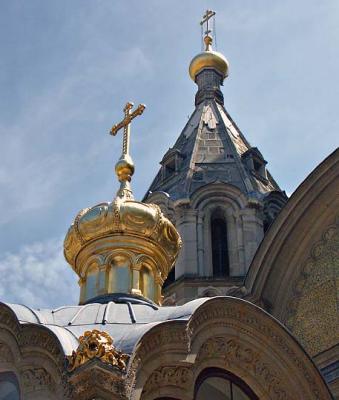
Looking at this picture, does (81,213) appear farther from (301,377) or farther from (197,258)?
(197,258)

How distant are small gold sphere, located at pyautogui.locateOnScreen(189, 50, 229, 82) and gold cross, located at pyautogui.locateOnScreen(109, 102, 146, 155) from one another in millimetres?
19316

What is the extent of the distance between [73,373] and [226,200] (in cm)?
1568

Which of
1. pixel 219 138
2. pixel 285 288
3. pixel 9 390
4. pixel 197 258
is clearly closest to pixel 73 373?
pixel 9 390

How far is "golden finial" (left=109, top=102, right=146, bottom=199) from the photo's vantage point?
8.48 m

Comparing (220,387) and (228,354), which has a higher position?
(228,354)

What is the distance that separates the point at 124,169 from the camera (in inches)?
342

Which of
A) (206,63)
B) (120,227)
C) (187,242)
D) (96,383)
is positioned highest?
(206,63)

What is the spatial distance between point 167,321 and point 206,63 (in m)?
23.7

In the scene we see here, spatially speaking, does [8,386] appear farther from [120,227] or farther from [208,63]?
[208,63]

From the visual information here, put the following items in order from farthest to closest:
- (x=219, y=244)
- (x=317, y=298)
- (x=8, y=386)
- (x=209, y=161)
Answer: (x=209, y=161) < (x=219, y=244) < (x=317, y=298) < (x=8, y=386)

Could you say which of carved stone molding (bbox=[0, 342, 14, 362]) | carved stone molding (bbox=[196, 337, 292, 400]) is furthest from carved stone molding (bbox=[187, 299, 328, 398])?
carved stone molding (bbox=[0, 342, 14, 362])

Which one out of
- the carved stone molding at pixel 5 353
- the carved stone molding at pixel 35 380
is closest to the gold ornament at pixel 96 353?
the carved stone molding at pixel 35 380

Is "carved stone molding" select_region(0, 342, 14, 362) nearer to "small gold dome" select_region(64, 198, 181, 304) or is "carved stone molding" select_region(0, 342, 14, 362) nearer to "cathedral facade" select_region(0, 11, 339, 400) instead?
"cathedral facade" select_region(0, 11, 339, 400)

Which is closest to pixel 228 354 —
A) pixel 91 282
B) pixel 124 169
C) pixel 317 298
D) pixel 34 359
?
pixel 34 359
